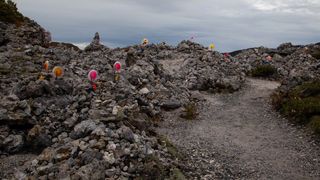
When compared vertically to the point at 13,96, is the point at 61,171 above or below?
below

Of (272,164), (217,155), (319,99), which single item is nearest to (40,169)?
(217,155)

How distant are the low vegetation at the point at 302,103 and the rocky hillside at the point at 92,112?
6.85ft

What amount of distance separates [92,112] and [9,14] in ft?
82.2

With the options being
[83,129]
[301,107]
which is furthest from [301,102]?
[83,129]

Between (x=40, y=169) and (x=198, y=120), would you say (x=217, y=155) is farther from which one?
(x=40, y=169)

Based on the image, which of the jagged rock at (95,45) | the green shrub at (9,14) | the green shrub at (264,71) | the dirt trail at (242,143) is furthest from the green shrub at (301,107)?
the green shrub at (9,14)

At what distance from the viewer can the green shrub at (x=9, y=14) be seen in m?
32.9

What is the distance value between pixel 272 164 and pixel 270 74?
59.1 ft

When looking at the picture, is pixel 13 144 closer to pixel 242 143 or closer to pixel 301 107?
pixel 242 143

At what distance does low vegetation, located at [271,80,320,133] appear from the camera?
669 inches

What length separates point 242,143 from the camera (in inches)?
602

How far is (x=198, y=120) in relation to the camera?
725 inches

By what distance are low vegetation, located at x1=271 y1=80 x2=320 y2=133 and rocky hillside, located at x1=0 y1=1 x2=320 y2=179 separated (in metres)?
2.09

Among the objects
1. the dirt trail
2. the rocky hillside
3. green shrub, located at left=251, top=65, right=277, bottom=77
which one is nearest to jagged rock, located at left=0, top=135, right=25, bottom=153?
the rocky hillside
